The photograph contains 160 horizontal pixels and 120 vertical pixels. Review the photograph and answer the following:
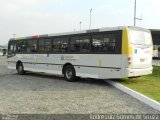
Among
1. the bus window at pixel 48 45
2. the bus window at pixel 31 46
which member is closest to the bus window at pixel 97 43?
the bus window at pixel 48 45

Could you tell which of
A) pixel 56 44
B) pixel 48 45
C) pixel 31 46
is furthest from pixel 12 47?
pixel 56 44

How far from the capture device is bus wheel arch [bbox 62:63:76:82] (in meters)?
17.2

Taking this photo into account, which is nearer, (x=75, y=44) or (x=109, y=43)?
(x=109, y=43)

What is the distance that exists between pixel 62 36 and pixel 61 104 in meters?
8.42

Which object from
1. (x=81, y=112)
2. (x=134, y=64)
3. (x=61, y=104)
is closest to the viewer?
(x=81, y=112)

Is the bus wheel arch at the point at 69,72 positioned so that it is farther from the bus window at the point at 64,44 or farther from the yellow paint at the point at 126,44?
the yellow paint at the point at 126,44

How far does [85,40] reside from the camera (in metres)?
16.4

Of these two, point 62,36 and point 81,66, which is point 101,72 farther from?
point 62,36

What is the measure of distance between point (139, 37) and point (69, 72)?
453 centimetres

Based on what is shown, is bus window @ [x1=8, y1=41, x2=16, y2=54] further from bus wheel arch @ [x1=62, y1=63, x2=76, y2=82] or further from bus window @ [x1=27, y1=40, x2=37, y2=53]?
bus wheel arch @ [x1=62, y1=63, x2=76, y2=82]


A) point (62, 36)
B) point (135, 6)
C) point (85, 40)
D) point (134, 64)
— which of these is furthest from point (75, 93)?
point (135, 6)

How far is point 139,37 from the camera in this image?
15188 mm

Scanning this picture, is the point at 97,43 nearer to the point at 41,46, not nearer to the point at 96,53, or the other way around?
the point at 96,53

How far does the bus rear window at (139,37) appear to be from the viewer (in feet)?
48.1
